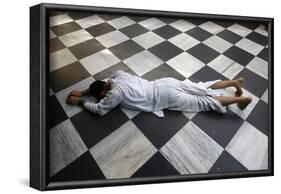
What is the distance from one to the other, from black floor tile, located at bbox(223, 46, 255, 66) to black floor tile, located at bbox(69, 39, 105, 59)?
1.67ft

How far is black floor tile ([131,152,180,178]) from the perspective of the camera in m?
1.26

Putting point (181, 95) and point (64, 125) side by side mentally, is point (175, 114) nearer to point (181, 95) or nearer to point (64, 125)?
point (181, 95)

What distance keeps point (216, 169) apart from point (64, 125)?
59cm

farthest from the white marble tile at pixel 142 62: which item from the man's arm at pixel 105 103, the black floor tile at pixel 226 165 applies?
the black floor tile at pixel 226 165

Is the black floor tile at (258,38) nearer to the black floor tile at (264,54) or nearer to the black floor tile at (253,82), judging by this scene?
the black floor tile at (264,54)

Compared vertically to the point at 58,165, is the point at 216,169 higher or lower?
lower

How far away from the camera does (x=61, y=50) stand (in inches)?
47.6

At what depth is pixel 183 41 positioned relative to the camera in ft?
4.50

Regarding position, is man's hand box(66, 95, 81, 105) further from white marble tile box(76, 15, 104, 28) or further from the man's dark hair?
white marble tile box(76, 15, 104, 28)

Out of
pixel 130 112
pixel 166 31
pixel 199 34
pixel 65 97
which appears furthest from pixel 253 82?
pixel 65 97

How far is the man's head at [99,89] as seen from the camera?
124cm

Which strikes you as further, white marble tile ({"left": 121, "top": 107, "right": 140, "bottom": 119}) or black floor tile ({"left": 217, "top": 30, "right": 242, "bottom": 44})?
black floor tile ({"left": 217, "top": 30, "right": 242, "bottom": 44})

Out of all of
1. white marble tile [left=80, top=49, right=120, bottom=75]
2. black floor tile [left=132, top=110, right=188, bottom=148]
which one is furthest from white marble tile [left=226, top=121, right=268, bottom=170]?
white marble tile [left=80, top=49, right=120, bottom=75]

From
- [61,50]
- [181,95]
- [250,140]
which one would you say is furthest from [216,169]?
[61,50]
